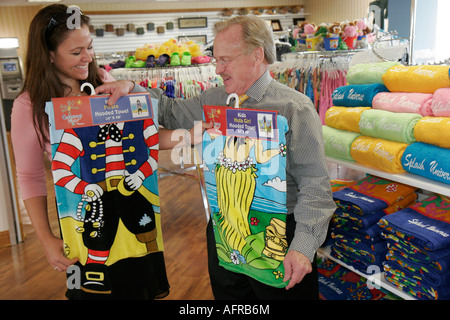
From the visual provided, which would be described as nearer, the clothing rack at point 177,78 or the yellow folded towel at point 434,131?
the yellow folded towel at point 434,131

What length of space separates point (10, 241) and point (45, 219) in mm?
2785

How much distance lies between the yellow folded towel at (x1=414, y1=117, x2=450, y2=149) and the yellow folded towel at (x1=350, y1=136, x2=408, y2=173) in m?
0.12

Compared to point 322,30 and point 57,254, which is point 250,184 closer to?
point 57,254

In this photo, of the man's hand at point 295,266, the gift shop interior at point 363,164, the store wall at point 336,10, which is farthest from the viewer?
the store wall at point 336,10

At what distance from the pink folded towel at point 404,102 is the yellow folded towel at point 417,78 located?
3 centimetres

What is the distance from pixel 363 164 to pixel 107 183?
126cm

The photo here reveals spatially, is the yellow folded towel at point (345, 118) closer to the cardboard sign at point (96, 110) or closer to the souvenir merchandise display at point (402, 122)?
the souvenir merchandise display at point (402, 122)

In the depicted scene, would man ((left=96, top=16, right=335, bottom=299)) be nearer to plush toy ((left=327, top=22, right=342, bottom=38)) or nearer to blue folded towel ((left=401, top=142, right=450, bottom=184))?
blue folded towel ((left=401, top=142, right=450, bottom=184))

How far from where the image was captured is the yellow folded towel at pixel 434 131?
158 cm

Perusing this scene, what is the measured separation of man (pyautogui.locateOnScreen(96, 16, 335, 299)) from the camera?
1420 mm

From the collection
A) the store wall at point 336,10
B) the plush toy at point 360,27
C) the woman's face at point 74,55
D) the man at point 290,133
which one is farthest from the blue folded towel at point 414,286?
the store wall at point 336,10

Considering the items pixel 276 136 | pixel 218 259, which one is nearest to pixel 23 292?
pixel 218 259

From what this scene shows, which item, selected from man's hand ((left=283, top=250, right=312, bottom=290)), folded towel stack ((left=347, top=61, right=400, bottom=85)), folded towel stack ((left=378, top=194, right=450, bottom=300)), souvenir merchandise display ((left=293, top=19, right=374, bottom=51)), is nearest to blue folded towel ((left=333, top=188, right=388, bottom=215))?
folded towel stack ((left=378, top=194, right=450, bottom=300))
